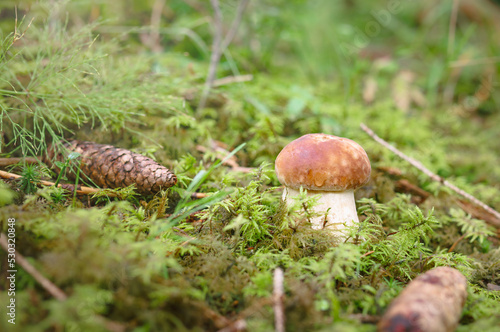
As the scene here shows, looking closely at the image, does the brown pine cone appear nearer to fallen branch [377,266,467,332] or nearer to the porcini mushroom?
the porcini mushroom

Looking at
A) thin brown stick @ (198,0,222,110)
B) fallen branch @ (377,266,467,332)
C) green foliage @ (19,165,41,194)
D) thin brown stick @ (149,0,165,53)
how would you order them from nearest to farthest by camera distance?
fallen branch @ (377,266,467,332)
green foliage @ (19,165,41,194)
thin brown stick @ (198,0,222,110)
thin brown stick @ (149,0,165,53)

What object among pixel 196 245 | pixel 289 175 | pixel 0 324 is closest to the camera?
pixel 0 324

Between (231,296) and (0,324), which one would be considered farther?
(231,296)

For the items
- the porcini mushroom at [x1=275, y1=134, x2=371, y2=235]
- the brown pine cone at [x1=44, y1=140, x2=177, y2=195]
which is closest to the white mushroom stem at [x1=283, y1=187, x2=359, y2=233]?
the porcini mushroom at [x1=275, y1=134, x2=371, y2=235]

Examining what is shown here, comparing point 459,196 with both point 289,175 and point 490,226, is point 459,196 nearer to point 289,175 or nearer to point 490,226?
point 490,226

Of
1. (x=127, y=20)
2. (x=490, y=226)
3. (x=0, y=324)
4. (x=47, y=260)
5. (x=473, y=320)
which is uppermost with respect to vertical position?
(x=127, y=20)

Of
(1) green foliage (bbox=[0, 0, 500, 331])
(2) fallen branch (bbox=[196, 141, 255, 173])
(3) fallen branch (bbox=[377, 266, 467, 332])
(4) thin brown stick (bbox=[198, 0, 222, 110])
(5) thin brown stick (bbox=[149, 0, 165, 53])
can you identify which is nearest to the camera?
(3) fallen branch (bbox=[377, 266, 467, 332])

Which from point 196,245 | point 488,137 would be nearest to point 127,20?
point 196,245
